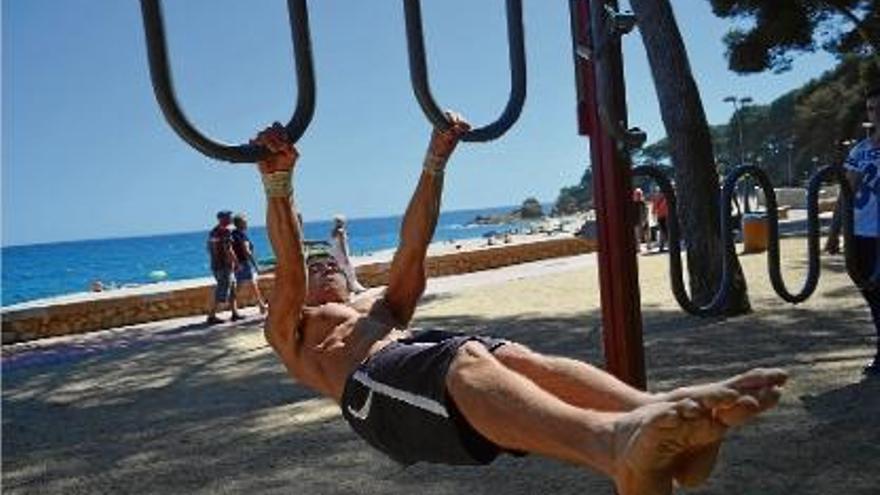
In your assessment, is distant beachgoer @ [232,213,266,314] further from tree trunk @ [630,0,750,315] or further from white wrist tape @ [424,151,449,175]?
white wrist tape @ [424,151,449,175]

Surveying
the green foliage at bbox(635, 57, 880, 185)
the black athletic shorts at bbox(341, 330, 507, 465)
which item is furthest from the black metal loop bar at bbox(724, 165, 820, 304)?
the green foliage at bbox(635, 57, 880, 185)

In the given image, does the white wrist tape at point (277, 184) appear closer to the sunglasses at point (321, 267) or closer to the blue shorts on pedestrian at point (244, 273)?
the sunglasses at point (321, 267)

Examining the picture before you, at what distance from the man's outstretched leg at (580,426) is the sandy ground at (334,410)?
2225mm

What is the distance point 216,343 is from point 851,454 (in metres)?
7.88

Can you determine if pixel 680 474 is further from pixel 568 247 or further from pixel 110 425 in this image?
pixel 568 247

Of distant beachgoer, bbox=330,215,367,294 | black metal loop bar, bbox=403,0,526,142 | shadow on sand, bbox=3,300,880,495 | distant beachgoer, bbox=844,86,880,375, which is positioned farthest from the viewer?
distant beachgoer, bbox=330,215,367,294

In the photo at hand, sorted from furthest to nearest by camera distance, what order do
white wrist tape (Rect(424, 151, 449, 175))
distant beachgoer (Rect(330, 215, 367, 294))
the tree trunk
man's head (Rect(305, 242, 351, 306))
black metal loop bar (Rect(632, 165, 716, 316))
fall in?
distant beachgoer (Rect(330, 215, 367, 294)) < the tree trunk < man's head (Rect(305, 242, 351, 306)) < white wrist tape (Rect(424, 151, 449, 175)) < black metal loop bar (Rect(632, 165, 716, 316))

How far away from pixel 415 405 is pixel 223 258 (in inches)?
412

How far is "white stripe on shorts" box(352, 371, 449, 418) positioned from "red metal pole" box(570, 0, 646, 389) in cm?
67

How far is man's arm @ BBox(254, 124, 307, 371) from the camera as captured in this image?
9.75ft

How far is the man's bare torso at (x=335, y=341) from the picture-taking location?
324 cm

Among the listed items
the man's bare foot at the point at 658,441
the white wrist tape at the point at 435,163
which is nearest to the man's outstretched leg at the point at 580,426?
the man's bare foot at the point at 658,441

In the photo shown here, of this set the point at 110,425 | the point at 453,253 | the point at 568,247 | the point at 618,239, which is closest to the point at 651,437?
the point at 618,239

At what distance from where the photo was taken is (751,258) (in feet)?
50.3
